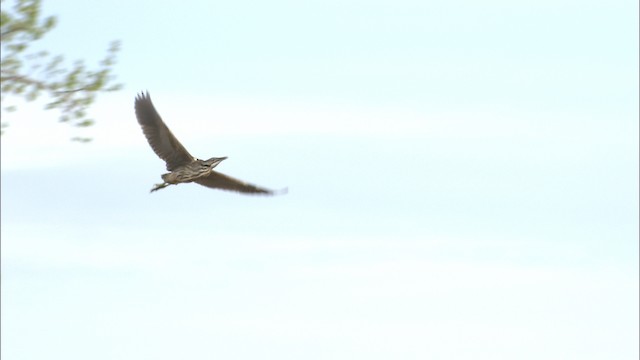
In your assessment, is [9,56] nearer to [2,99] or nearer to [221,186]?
[2,99]

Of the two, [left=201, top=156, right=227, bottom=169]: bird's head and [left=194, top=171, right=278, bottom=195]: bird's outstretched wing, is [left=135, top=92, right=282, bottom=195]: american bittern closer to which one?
[left=201, top=156, right=227, bottom=169]: bird's head

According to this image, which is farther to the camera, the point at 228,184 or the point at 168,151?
the point at 228,184

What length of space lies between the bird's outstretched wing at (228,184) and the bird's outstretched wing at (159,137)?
1083mm

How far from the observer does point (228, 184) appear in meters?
21.9

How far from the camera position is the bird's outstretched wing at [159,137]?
794 inches

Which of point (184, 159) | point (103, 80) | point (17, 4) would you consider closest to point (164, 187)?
point (184, 159)

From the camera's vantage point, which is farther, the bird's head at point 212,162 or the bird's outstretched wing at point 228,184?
the bird's outstretched wing at point 228,184

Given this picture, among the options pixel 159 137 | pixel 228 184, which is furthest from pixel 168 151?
pixel 228 184

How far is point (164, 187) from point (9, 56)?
3.12 m

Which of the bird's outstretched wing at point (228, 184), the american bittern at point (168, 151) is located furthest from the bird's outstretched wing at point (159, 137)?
the bird's outstretched wing at point (228, 184)

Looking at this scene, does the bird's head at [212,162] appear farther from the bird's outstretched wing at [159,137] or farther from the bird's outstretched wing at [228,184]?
the bird's outstretched wing at [228,184]

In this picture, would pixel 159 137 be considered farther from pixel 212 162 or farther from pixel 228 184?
pixel 228 184

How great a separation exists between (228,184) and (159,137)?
78.3 inches

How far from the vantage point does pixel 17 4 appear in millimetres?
20219
